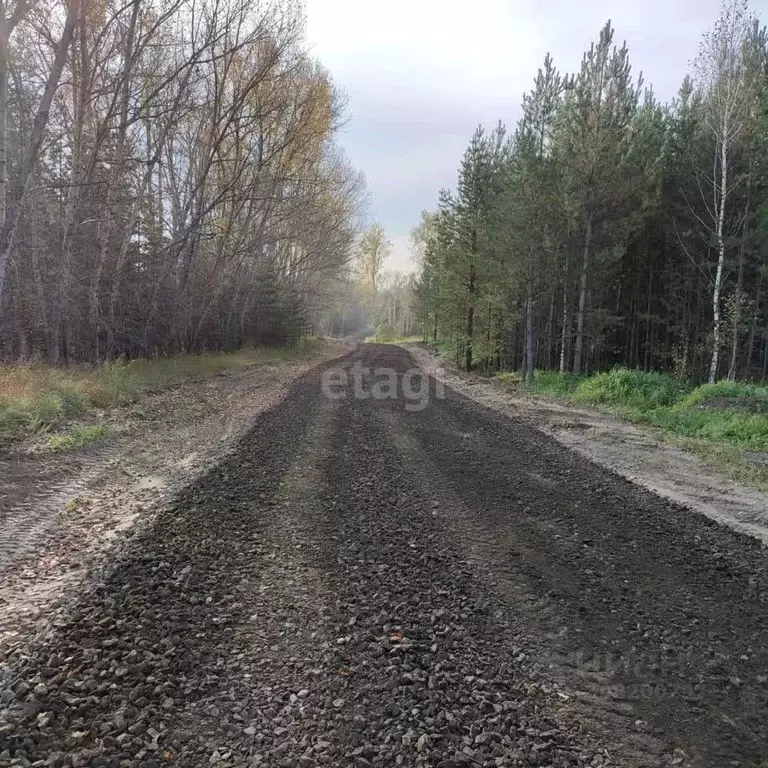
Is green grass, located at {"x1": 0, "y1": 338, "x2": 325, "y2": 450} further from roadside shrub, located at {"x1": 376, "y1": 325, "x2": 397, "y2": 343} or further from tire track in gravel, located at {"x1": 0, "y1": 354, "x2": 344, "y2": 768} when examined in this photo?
roadside shrub, located at {"x1": 376, "y1": 325, "x2": 397, "y2": 343}

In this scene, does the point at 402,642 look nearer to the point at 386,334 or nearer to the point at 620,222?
the point at 620,222

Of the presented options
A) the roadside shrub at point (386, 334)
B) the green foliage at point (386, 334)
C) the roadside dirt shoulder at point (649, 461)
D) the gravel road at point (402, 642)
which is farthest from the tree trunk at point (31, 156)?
the roadside shrub at point (386, 334)

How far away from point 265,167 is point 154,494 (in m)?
19.1

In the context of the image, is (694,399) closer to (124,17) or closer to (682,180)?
(682,180)

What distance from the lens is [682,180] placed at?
20.6 meters

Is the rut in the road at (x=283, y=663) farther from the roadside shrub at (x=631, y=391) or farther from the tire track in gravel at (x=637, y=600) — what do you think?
the roadside shrub at (x=631, y=391)

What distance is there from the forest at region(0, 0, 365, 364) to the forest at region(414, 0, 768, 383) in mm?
7840

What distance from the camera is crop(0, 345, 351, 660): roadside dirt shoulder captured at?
3.18 m

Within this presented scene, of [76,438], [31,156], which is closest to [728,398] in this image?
[76,438]

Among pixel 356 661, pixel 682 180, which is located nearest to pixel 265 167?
pixel 682 180

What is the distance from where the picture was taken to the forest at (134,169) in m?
11.5

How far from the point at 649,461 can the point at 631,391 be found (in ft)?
21.9

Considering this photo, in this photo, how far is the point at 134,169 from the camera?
12.8 meters

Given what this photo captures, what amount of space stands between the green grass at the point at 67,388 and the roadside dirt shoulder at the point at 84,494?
0.57 metres
